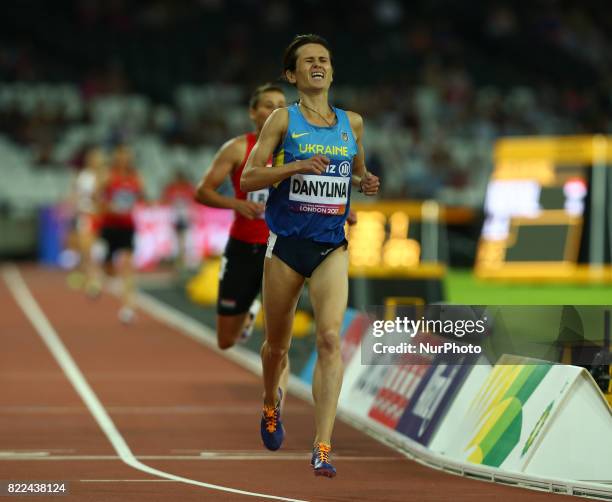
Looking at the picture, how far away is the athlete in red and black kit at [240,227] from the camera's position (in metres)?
10.4

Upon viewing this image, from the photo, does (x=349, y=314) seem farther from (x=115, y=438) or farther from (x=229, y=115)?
(x=229, y=115)

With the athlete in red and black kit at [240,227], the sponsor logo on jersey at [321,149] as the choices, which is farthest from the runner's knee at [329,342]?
the athlete in red and black kit at [240,227]

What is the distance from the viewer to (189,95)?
118 ft

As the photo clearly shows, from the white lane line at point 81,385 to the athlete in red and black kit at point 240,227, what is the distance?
1227mm

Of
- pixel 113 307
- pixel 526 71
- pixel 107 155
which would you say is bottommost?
pixel 113 307

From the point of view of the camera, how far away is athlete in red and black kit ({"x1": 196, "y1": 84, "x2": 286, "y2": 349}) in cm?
1037

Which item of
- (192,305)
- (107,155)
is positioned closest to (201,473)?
(192,305)

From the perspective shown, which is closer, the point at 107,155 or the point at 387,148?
the point at 107,155

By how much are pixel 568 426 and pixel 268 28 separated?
3158 centimetres

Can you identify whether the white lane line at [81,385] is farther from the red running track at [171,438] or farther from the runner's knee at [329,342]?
the runner's knee at [329,342]

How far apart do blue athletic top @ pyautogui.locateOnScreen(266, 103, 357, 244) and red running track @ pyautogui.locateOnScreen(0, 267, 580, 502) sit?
137cm

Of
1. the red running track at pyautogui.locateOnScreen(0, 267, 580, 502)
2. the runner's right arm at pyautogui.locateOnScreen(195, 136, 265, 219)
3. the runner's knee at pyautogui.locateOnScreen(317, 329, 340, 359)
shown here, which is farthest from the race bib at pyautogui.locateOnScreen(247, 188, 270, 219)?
the runner's knee at pyautogui.locateOnScreen(317, 329, 340, 359)

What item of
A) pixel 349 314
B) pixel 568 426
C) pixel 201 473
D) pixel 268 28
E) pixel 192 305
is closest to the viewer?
pixel 568 426

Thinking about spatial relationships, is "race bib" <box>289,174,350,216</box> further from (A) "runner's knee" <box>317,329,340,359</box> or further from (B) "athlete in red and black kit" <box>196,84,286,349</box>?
(B) "athlete in red and black kit" <box>196,84,286,349</box>
